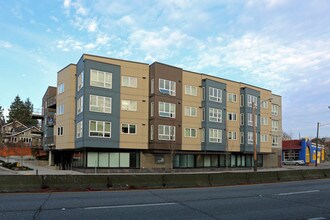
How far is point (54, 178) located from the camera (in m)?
16.4

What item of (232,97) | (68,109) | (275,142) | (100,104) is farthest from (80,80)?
(275,142)

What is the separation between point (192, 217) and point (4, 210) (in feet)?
18.1

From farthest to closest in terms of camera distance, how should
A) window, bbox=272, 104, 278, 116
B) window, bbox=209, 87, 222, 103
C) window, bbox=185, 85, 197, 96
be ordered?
1. window, bbox=272, 104, 278, 116
2. window, bbox=209, 87, 222, 103
3. window, bbox=185, 85, 197, 96

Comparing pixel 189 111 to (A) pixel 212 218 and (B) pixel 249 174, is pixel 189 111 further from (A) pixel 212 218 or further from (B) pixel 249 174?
(A) pixel 212 218

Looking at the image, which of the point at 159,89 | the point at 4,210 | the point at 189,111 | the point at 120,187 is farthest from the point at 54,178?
the point at 189,111

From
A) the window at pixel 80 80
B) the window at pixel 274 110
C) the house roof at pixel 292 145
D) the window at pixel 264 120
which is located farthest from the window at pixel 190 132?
the house roof at pixel 292 145

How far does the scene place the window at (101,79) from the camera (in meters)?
37.3

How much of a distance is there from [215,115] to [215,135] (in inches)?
108

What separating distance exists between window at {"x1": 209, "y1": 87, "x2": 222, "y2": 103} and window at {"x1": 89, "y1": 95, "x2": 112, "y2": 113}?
1506 cm

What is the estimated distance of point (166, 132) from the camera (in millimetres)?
41250

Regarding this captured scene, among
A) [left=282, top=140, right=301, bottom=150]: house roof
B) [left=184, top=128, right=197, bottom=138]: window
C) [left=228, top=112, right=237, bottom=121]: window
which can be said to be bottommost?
[left=282, top=140, right=301, bottom=150]: house roof

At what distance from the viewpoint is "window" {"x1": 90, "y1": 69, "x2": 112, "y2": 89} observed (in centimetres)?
3734

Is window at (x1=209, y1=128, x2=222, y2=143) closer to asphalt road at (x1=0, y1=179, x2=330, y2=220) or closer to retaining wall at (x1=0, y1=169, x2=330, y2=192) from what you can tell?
retaining wall at (x1=0, y1=169, x2=330, y2=192)

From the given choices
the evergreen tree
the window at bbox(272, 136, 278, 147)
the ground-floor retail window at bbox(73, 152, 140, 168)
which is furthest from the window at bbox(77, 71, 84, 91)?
the evergreen tree
